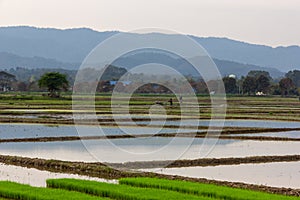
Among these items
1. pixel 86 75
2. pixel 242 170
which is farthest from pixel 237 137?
pixel 86 75

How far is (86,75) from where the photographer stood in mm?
91125

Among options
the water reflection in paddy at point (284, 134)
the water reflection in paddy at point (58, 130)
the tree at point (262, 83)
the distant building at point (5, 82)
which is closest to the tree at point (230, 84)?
the tree at point (262, 83)

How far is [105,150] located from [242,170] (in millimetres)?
4963

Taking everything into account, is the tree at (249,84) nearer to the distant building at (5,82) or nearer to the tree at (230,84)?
the tree at (230,84)

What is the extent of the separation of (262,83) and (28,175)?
66.6 metres

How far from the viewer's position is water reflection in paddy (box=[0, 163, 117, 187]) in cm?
1088

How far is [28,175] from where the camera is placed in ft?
38.3

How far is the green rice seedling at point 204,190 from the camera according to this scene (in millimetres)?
8586

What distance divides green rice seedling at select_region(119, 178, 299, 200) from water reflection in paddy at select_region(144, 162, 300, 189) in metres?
1.73

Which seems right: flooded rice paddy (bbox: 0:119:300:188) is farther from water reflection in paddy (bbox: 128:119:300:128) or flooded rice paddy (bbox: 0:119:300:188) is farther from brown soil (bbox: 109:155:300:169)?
water reflection in paddy (bbox: 128:119:300:128)

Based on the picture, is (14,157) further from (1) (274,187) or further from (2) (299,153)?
(2) (299,153)

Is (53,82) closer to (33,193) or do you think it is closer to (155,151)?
(155,151)

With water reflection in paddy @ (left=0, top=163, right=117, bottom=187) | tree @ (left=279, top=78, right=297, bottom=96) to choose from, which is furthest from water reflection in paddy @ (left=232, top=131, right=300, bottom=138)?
tree @ (left=279, top=78, right=297, bottom=96)

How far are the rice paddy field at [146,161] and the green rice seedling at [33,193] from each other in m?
0.02
